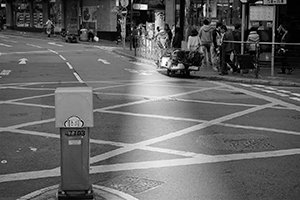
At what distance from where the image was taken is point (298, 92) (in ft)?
52.3

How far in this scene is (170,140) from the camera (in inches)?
363

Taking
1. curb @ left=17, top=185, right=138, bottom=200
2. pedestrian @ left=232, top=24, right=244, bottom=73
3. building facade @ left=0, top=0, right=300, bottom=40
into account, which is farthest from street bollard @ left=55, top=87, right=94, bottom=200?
building facade @ left=0, top=0, right=300, bottom=40

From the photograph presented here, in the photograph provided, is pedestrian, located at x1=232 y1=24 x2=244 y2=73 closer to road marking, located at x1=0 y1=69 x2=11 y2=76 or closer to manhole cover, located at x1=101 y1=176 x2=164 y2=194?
road marking, located at x1=0 y1=69 x2=11 y2=76

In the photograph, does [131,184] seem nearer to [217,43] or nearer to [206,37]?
[217,43]

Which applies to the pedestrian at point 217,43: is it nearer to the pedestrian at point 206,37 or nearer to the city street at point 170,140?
the pedestrian at point 206,37

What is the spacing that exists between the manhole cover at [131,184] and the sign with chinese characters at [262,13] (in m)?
15.5

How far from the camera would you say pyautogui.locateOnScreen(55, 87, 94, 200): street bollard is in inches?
228

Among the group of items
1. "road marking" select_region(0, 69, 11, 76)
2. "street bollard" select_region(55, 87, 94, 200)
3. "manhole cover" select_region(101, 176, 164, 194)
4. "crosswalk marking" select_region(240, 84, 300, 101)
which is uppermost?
"street bollard" select_region(55, 87, 94, 200)

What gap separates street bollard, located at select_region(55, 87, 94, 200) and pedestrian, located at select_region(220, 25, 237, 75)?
14648mm

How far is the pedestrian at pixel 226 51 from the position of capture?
788 inches

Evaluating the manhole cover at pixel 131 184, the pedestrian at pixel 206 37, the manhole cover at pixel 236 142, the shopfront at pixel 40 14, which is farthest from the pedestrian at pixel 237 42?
the shopfront at pixel 40 14

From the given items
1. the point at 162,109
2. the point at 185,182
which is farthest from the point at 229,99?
the point at 185,182

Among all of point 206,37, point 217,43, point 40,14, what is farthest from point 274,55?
point 40,14

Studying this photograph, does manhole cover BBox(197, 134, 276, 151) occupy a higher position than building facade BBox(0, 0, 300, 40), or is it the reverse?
building facade BBox(0, 0, 300, 40)
